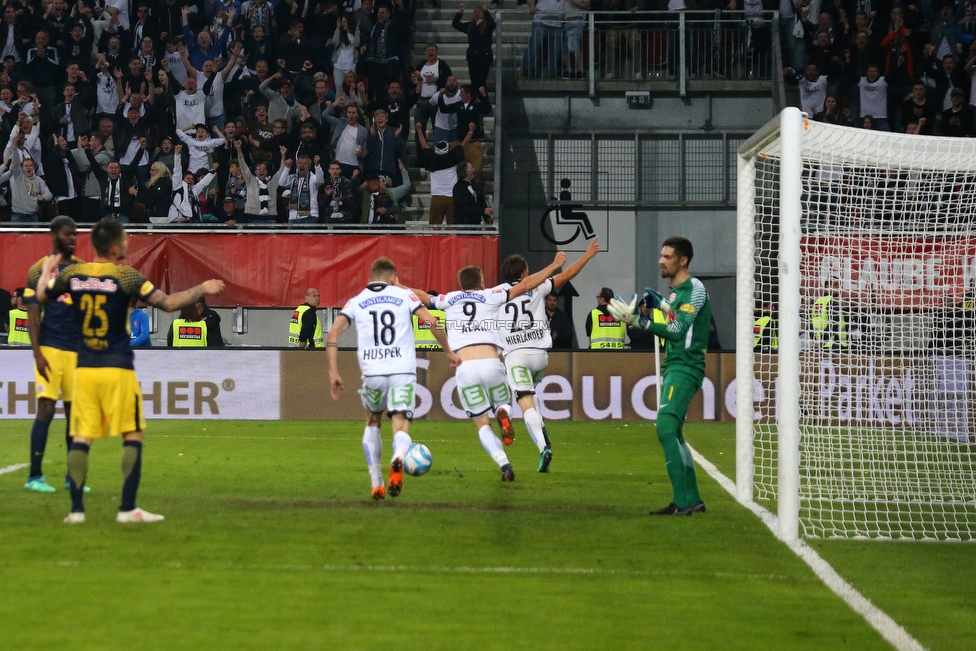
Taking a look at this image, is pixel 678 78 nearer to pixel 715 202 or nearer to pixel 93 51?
pixel 715 202

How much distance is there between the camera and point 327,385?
1947 cm

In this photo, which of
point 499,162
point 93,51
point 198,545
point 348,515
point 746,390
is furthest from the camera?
point 93,51

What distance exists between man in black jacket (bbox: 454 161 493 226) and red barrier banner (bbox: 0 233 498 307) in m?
1.17

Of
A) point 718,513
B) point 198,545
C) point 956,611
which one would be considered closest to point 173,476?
point 198,545

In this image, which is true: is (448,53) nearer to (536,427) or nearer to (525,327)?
(525,327)

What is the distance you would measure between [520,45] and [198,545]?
19831 millimetres

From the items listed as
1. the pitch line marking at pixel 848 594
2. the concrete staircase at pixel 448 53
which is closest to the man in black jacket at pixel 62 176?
the concrete staircase at pixel 448 53

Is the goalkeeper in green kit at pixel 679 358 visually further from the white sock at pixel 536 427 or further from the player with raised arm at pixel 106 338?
the player with raised arm at pixel 106 338

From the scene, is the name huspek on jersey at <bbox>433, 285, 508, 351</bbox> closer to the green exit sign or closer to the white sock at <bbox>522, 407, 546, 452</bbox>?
the white sock at <bbox>522, 407, 546, 452</bbox>

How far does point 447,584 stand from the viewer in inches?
268

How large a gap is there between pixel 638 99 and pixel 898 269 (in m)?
13.8

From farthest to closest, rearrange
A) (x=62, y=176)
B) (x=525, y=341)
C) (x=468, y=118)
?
(x=468, y=118) < (x=62, y=176) < (x=525, y=341)

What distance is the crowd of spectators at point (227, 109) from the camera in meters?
23.1

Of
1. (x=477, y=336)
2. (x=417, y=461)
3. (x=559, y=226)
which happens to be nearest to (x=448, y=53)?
(x=559, y=226)
